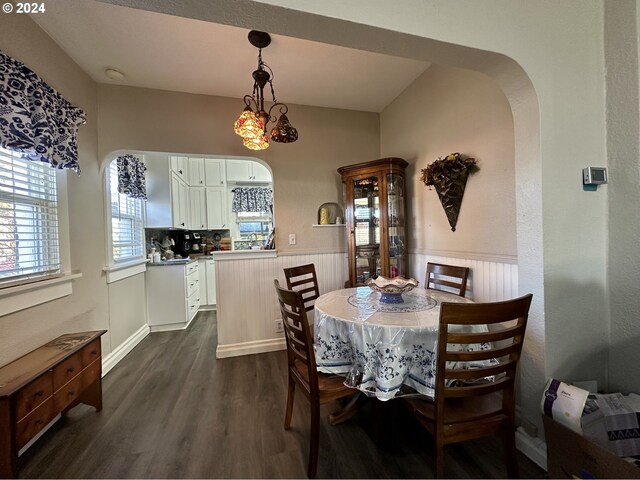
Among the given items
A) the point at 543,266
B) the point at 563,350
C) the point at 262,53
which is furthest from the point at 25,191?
the point at 563,350

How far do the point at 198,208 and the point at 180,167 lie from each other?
0.73 m

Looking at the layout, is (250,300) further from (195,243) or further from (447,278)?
(195,243)

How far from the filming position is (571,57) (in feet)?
4.58

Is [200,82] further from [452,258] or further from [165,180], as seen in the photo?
[452,258]

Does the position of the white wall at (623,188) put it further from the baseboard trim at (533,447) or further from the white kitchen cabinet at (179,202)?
the white kitchen cabinet at (179,202)

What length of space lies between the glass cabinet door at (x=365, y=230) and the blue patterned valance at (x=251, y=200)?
97.6 inches

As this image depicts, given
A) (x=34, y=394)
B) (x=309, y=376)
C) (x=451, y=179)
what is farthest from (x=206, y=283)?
(x=451, y=179)

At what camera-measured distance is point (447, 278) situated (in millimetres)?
2361

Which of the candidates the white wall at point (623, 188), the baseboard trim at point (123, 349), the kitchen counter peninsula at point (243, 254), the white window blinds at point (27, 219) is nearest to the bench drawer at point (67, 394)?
the white window blinds at point (27, 219)

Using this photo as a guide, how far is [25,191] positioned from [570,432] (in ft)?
10.6

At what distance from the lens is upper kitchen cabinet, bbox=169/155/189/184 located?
402cm

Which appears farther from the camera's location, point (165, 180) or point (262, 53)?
point (165, 180)

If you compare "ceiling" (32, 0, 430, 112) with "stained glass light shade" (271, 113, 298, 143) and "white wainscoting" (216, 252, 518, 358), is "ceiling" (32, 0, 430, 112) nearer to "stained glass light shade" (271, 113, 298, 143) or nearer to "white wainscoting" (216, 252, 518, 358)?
"stained glass light shade" (271, 113, 298, 143)

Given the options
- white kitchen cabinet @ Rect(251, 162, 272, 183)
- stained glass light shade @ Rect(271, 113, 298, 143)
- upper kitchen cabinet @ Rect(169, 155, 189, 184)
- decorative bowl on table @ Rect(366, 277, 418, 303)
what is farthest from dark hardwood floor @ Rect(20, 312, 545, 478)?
white kitchen cabinet @ Rect(251, 162, 272, 183)
